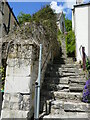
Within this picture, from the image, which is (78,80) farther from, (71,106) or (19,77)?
(19,77)

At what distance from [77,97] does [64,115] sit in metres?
0.68

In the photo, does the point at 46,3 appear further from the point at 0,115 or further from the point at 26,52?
the point at 0,115

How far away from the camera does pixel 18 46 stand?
9.28ft

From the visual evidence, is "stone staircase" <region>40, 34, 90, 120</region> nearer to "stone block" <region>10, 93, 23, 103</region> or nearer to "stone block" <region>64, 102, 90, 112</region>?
"stone block" <region>64, 102, 90, 112</region>

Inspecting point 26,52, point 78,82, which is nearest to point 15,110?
point 26,52

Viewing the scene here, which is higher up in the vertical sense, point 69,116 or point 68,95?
point 68,95

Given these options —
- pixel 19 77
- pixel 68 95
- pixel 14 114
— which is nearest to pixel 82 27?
pixel 68 95

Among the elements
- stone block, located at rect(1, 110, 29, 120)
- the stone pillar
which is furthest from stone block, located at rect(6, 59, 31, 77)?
stone block, located at rect(1, 110, 29, 120)

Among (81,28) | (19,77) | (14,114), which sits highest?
(81,28)

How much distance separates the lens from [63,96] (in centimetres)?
323

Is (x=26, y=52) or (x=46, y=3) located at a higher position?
(x=46, y=3)

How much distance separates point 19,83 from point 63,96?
132cm

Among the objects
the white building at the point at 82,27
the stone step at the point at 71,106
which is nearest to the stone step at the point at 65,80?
the stone step at the point at 71,106

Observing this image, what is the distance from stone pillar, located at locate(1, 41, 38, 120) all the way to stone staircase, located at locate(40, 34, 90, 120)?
52 centimetres
